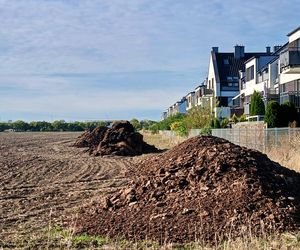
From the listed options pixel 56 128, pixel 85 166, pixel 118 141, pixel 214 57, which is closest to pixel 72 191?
pixel 85 166

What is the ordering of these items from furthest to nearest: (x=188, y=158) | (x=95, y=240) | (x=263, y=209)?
(x=188, y=158)
(x=263, y=209)
(x=95, y=240)

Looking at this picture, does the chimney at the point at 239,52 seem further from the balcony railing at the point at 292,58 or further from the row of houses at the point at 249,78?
the balcony railing at the point at 292,58

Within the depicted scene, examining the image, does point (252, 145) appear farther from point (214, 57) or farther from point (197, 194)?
point (214, 57)

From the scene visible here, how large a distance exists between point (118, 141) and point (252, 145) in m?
12.7

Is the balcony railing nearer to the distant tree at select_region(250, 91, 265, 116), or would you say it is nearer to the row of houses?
the row of houses

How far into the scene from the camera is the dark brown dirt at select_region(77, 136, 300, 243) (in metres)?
8.95

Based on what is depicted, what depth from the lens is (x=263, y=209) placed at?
943 centimetres

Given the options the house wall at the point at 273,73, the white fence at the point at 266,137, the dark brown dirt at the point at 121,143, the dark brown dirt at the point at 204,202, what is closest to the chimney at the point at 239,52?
the house wall at the point at 273,73

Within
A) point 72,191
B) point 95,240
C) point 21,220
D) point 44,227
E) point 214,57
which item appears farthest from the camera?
point 214,57

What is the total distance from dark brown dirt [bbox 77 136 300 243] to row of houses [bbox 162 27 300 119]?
72.5 feet

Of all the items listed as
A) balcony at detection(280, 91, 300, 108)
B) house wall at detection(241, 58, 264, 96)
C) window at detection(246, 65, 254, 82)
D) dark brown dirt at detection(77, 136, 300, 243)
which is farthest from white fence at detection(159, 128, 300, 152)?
window at detection(246, 65, 254, 82)

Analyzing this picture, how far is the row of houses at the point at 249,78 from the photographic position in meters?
34.7

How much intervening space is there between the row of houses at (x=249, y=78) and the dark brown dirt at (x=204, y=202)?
2211cm

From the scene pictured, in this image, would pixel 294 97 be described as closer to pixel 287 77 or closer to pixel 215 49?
pixel 287 77
